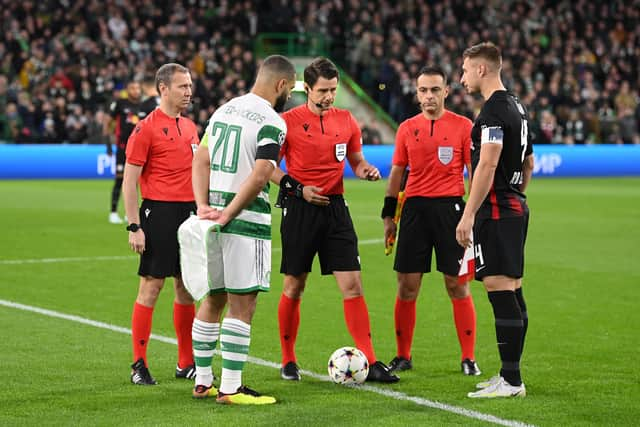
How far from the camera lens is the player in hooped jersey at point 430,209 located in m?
7.50

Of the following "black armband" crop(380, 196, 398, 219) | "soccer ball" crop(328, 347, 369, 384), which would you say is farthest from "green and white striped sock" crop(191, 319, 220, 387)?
"black armband" crop(380, 196, 398, 219)

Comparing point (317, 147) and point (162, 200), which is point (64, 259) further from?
point (317, 147)

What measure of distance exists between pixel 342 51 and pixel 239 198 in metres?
30.2

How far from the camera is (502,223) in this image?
662cm

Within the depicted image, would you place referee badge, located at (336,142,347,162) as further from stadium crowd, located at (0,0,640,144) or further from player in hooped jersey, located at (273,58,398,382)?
stadium crowd, located at (0,0,640,144)

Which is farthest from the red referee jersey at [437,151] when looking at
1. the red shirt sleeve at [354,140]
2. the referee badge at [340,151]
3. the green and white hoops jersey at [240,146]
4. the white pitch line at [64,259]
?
the white pitch line at [64,259]

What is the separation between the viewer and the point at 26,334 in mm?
8531

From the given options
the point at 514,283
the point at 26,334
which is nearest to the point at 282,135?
the point at 514,283

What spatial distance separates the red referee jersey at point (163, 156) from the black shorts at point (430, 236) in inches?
59.2

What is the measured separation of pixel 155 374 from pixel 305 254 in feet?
4.13

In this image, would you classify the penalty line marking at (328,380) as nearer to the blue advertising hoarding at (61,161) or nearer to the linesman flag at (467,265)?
the linesman flag at (467,265)

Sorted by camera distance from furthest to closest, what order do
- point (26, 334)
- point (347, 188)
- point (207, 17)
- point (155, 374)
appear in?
point (207, 17)
point (347, 188)
point (26, 334)
point (155, 374)

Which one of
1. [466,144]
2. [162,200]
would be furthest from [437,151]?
[162,200]

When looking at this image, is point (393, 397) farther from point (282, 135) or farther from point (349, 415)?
point (282, 135)
